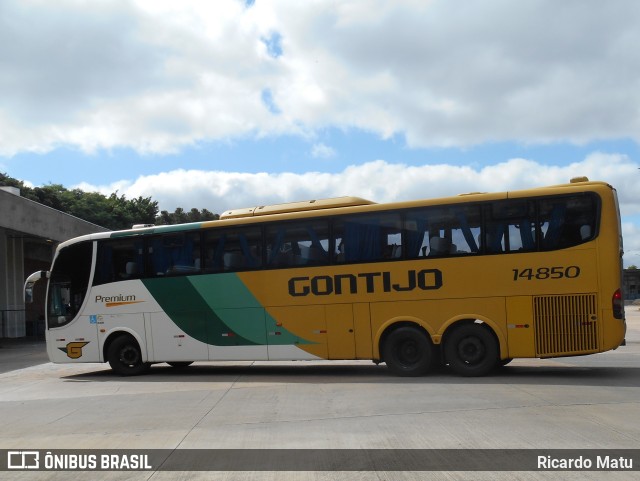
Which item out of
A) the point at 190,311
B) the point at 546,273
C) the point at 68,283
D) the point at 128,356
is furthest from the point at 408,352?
the point at 68,283

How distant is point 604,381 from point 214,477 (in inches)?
326

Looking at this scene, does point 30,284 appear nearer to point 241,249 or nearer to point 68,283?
point 68,283

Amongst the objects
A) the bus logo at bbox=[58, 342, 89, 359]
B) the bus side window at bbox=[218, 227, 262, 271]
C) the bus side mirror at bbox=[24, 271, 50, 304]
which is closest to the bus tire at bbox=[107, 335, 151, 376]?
the bus logo at bbox=[58, 342, 89, 359]

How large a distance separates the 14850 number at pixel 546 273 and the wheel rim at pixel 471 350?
142 cm

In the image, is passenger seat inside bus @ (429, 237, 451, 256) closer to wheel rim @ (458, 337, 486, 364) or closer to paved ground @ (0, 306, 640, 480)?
wheel rim @ (458, 337, 486, 364)

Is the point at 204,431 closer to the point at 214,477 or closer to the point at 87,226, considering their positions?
the point at 214,477

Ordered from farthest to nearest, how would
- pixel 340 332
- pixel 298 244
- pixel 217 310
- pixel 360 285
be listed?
pixel 217 310, pixel 298 244, pixel 340 332, pixel 360 285

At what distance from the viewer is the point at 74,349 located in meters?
15.2

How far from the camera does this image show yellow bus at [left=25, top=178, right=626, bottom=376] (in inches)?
460

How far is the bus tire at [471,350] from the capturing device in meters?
12.2

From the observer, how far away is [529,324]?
39.1ft

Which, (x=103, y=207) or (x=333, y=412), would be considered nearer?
(x=333, y=412)

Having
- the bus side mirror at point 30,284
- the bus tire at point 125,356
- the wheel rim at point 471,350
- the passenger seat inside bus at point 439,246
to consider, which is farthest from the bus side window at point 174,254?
the wheel rim at point 471,350

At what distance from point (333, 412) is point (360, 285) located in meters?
4.01
